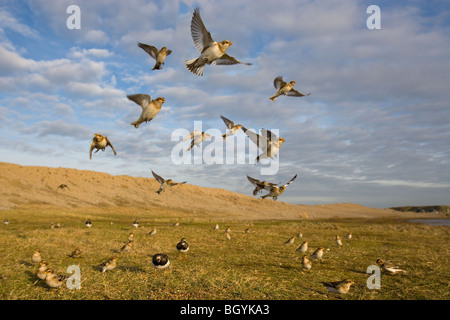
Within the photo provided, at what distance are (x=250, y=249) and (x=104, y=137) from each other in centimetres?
1291

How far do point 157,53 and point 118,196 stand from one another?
72.1 meters

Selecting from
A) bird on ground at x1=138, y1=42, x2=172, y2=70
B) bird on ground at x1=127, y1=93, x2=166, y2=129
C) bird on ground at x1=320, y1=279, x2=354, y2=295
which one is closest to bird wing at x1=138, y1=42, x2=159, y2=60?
bird on ground at x1=138, y1=42, x2=172, y2=70

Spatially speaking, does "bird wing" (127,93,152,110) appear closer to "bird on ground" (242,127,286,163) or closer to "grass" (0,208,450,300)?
"bird on ground" (242,127,286,163)

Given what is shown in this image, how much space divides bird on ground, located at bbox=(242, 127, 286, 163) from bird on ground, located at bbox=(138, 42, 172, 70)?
319 centimetres

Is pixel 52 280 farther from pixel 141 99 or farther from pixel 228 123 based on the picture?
pixel 228 123

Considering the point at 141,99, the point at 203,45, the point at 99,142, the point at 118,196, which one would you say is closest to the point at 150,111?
the point at 141,99

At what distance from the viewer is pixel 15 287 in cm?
1059

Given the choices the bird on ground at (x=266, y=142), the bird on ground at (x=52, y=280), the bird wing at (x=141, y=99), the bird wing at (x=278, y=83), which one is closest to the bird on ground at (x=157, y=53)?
the bird wing at (x=141, y=99)

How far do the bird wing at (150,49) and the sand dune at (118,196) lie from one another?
173 feet
